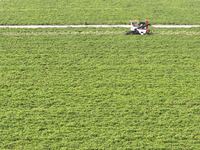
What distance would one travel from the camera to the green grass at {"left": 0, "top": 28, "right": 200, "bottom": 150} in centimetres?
2166

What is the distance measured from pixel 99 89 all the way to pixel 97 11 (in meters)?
11.1

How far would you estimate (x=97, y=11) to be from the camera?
114 feet

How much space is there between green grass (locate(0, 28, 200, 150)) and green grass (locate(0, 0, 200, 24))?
1656 millimetres

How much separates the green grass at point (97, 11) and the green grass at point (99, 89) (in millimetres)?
1656

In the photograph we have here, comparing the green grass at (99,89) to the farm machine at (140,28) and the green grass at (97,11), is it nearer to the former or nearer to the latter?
the farm machine at (140,28)

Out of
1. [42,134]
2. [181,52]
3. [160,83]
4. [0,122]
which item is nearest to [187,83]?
[160,83]

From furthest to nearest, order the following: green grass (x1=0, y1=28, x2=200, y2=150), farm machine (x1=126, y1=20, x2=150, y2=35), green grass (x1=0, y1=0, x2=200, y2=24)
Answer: green grass (x1=0, y1=0, x2=200, y2=24)
farm machine (x1=126, y1=20, x2=150, y2=35)
green grass (x1=0, y1=28, x2=200, y2=150)

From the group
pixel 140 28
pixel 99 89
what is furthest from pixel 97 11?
pixel 99 89

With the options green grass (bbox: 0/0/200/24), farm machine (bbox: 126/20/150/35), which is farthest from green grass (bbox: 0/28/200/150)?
green grass (bbox: 0/0/200/24)

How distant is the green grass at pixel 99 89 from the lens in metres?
21.7

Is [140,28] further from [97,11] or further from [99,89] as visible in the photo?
[99,89]

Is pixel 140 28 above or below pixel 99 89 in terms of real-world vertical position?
above

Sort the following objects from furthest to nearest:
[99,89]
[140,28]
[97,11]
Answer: [97,11] → [140,28] → [99,89]

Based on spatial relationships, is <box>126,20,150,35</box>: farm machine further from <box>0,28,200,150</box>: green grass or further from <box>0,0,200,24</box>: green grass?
<box>0,0,200,24</box>: green grass
